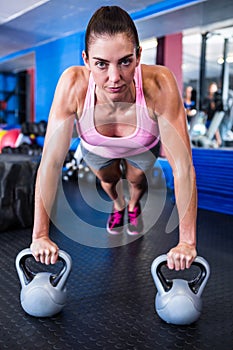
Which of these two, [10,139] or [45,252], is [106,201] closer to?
[45,252]

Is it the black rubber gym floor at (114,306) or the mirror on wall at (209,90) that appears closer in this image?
the black rubber gym floor at (114,306)

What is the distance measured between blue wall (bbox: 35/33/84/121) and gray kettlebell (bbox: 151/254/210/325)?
3.54 metres

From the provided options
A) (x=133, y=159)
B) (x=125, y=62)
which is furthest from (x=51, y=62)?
(x=125, y=62)

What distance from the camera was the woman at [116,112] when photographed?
0.88 meters

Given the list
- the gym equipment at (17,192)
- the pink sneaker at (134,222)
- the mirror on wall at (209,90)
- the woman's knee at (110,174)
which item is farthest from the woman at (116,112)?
the mirror on wall at (209,90)

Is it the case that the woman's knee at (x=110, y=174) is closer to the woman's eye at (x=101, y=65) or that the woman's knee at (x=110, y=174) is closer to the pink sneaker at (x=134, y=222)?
the pink sneaker at (x=134, y=222)

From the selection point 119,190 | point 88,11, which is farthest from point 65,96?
point 88,11

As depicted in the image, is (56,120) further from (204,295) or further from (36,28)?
(36,28)

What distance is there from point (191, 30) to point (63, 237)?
132 inches

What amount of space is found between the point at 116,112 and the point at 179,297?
0.56 m

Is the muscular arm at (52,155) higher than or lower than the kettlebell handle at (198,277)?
higher

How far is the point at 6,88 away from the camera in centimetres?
896

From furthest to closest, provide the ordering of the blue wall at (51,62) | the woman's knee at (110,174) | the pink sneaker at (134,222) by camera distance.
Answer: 1. the blue wall at (51,62)
2. the pink sneaker at (134,222)
3. the woman's knee at (110,174)

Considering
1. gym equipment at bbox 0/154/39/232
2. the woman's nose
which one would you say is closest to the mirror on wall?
gym equipment at bbox 0/154/39/232
